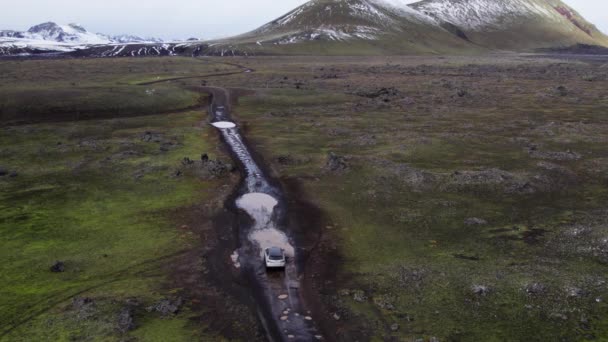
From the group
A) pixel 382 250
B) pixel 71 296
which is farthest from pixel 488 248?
pixel 71 296

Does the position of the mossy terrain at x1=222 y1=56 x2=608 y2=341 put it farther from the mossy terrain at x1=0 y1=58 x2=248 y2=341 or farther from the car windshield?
the mossy terrain at x1=0 y1=58 x2=248 y2=341

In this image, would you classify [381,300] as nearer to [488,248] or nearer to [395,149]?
[488,248]

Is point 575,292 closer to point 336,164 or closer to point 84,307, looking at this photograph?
point 84,307

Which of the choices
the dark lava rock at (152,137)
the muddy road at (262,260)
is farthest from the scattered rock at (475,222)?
the dark lava rock at (152,137)

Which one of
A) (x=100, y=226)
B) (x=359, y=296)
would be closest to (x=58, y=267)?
(x=100, y=226)

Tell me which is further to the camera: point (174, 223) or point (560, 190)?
point (560, 190)

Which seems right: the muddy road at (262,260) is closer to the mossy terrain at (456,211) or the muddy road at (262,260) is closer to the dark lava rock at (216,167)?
the dark lava rock at (216,167)
